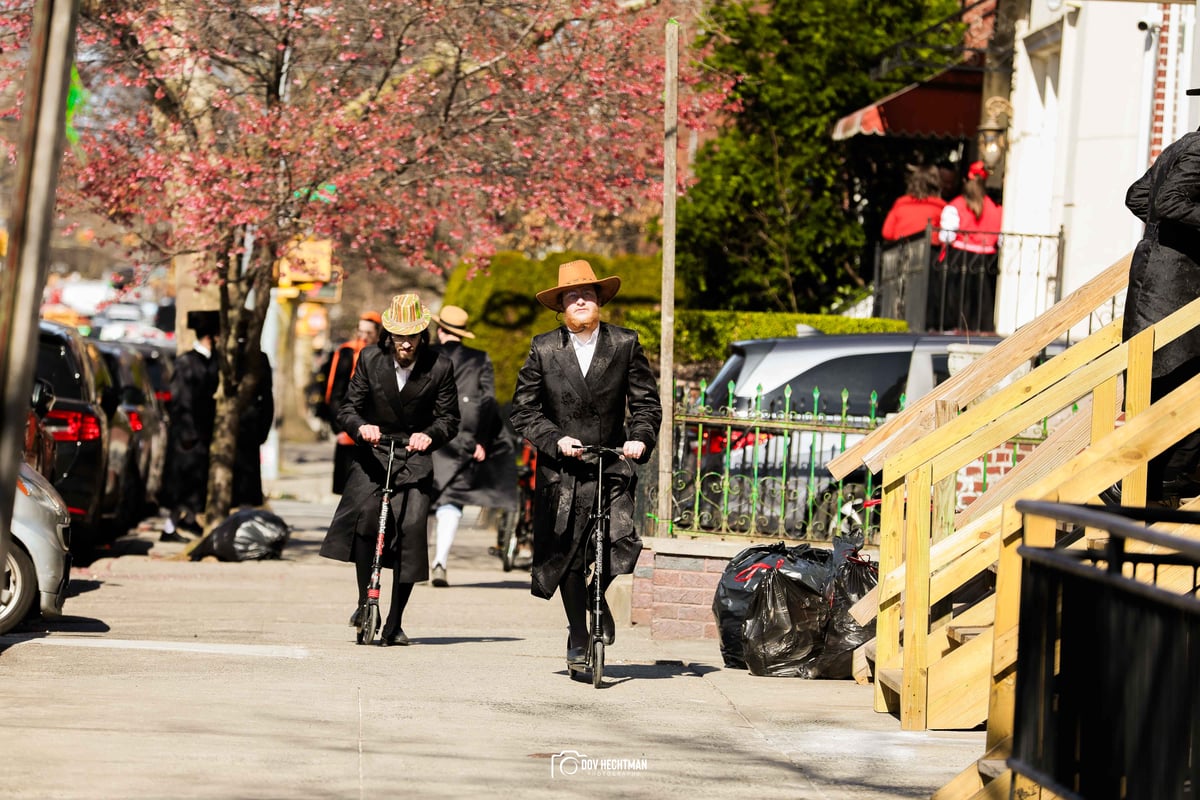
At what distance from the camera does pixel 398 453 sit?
9805 mm

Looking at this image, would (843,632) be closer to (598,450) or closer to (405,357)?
(598,450)

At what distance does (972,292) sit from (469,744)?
12.1 meters

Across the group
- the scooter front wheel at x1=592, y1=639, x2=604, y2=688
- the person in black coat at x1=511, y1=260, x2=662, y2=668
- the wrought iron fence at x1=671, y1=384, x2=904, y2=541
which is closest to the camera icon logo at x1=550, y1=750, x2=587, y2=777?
the scooter front wheel at x1=592, y1=639, x2=604, y2=688

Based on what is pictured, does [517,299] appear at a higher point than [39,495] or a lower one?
higher

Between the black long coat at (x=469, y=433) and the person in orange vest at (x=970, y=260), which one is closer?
the black long coat at (x=469, y=433)

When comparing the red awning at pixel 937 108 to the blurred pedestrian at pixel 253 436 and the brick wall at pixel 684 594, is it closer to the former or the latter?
the blurred pedestrian at pixel 253 436

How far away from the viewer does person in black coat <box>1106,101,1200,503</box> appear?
25.0 ft

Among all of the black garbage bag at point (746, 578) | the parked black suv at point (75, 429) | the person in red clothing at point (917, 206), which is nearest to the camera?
the black garbage bag at point (746, 578)

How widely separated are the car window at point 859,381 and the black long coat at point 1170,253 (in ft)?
14.9

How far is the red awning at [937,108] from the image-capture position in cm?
1964

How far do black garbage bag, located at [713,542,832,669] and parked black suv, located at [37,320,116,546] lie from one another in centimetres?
644

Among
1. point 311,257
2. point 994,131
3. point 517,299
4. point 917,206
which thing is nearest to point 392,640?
point 311,257

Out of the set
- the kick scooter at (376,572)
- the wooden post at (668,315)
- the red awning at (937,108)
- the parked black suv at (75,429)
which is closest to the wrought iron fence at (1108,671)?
the kick scooter at (376,572)

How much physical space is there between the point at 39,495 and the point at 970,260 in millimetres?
10000
